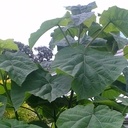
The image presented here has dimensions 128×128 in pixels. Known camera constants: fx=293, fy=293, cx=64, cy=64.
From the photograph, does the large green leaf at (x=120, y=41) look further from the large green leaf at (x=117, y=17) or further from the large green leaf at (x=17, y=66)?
the large green leaf at (x=17, y=66)

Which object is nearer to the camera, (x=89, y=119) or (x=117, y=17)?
(x=89, y=119)

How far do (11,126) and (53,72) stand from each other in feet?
0.69

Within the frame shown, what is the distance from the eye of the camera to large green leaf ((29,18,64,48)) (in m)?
0.84

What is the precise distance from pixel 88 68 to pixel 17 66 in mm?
198

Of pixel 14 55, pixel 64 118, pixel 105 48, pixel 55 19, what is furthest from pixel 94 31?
pixel 64 118

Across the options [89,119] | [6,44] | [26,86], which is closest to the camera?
[89,119]

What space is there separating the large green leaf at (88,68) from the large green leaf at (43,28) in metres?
0.09

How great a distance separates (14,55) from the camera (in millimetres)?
857

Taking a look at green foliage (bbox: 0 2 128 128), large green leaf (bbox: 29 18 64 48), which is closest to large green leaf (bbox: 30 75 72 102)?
green foliage (bbox: 0 2 128 128)

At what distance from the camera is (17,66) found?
80cm

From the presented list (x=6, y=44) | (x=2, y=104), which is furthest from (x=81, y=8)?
(x=2, y=104)

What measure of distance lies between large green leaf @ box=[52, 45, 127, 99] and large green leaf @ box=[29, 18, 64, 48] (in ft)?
0.30

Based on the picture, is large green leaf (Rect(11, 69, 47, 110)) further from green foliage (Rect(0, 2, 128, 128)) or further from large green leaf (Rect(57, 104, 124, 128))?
large green leaf (Rect(57, 104, 124, 128))

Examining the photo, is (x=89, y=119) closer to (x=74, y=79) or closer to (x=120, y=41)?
(x=74, y=79)
